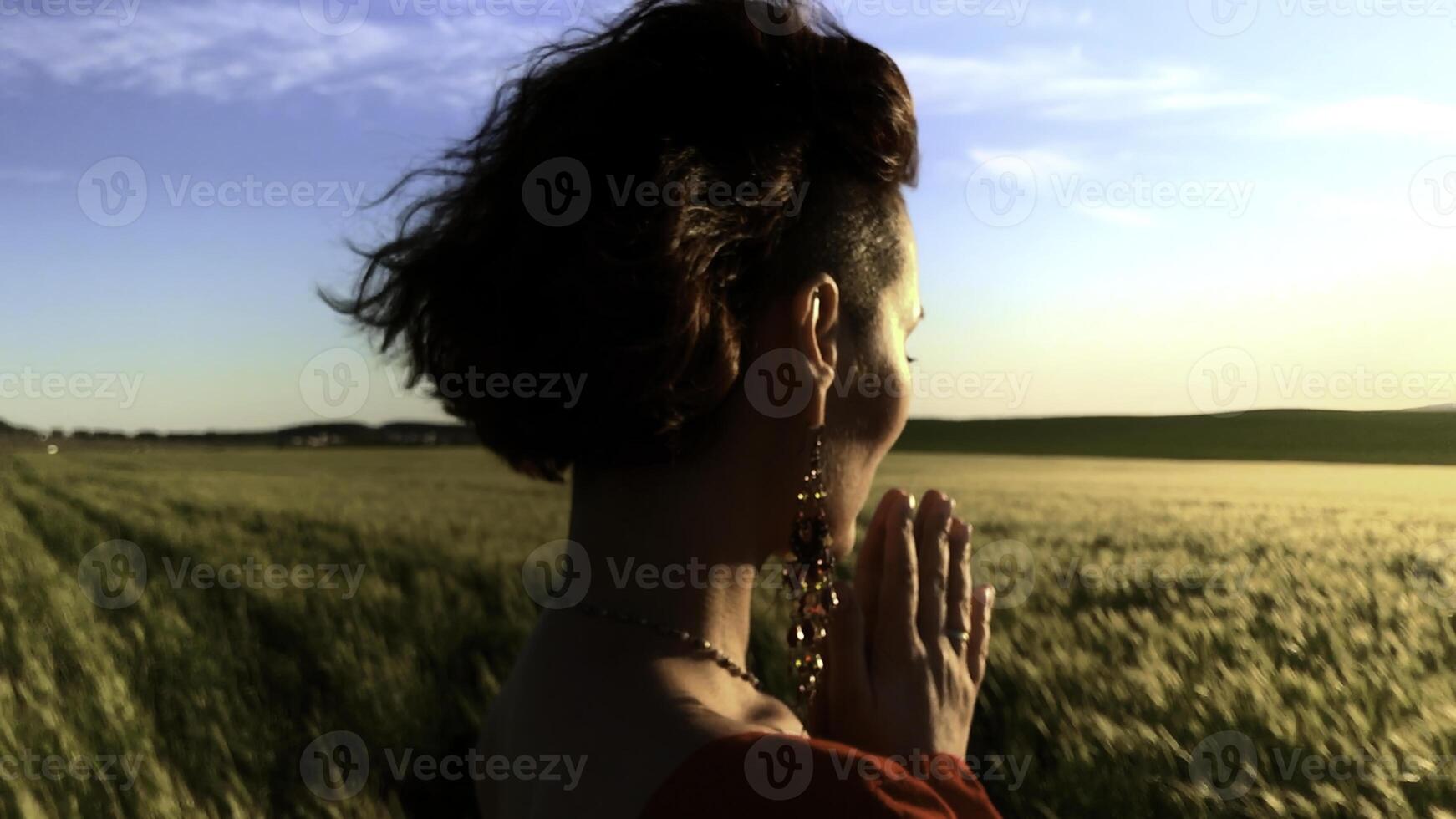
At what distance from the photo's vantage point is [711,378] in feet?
4.07

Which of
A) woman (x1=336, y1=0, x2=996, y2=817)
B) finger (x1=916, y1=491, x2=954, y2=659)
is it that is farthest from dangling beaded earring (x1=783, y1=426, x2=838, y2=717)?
finger (x1=916, y1=491, x2=954, y2=659)

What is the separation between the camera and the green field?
1.23m

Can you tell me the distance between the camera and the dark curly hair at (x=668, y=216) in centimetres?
122

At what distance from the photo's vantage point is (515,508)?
12.8ft

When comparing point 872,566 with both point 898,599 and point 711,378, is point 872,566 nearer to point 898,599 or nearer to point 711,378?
point 898,599

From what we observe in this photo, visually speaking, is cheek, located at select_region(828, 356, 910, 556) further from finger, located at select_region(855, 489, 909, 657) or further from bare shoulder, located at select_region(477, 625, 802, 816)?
bare shoulder, located at select_region(477, 625, 802, 816)

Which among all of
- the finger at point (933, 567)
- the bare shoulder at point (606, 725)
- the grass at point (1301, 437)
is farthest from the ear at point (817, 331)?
the grass at point (1301, 437)

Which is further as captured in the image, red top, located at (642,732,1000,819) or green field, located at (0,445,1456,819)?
green field, located at (0,445,1456,819)

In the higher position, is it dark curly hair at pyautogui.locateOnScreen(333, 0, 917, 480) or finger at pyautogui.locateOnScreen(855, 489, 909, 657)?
dark curly hair at pyautogui.locateOnScreen(333, 0, 917, 480)

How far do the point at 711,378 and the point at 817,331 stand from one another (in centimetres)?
13

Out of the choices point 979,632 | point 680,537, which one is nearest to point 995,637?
point 979,632

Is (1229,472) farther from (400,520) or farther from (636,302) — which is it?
(400,520)

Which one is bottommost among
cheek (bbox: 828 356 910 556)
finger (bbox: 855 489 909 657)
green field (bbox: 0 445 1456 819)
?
green field (bbox: 0 445 1456 819)

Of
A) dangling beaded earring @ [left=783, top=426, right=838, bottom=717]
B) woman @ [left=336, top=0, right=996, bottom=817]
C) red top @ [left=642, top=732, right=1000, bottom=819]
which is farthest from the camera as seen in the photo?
dangling beaded earring @ [left=783, top=426, right=838, bottom=717]
